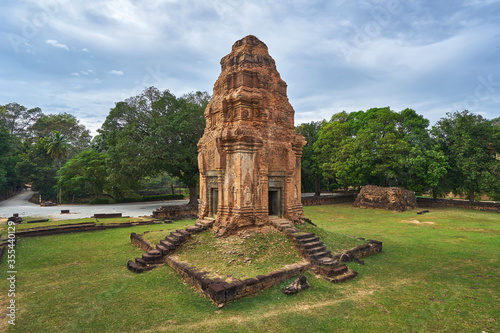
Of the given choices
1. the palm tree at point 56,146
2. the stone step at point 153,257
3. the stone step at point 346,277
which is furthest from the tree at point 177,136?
the palm tree at point 56,146

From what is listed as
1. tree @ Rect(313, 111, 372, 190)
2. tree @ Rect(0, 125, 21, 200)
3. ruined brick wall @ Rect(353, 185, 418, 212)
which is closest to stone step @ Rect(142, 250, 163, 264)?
ruined brick wall @ Rect(353, 185, 418, 212)

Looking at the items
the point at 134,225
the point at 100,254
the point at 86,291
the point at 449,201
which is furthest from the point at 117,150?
the point at 449,201

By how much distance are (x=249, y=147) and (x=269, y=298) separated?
17.5 feet

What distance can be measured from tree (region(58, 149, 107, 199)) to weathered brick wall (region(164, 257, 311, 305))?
2701 centimetres

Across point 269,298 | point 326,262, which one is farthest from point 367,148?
point 269,298

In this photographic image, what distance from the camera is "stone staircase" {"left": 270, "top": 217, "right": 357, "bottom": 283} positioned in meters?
7.72

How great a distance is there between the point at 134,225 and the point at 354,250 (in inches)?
531

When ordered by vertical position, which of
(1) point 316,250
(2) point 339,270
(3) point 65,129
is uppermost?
(3) point 65,129

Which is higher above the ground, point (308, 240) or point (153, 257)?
point (308, 240)

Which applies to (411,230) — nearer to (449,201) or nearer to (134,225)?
(449,201)

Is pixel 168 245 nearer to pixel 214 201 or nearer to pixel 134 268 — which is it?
pixel 134 268

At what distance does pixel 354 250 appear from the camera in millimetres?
9453

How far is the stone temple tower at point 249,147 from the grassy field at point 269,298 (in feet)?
7.91

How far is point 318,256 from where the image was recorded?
27.6ft
